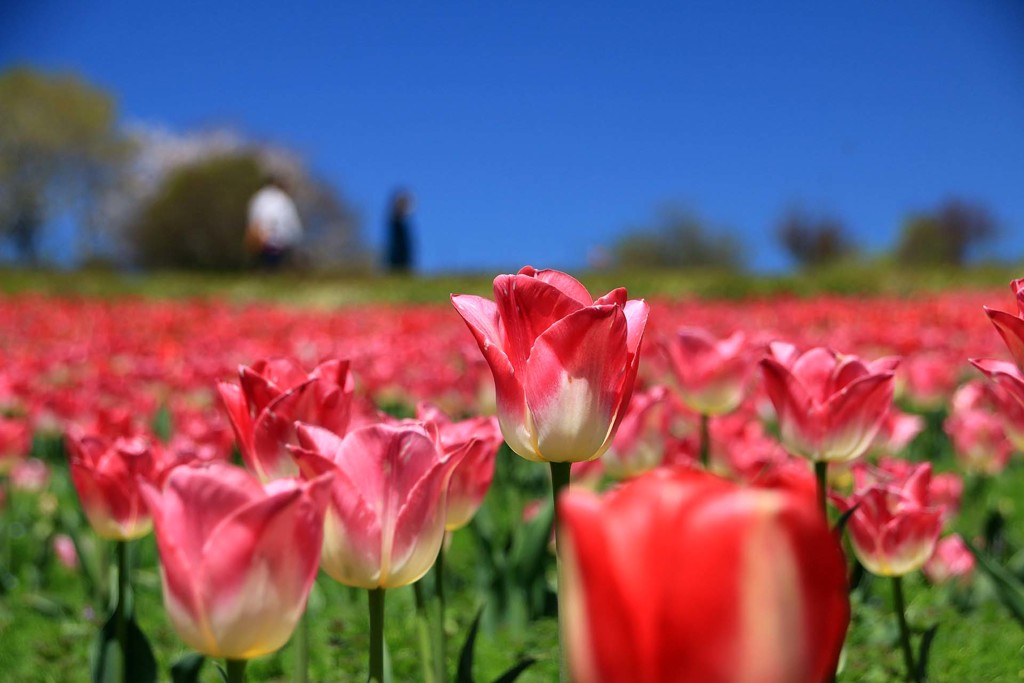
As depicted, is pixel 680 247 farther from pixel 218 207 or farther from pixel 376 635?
pixel 376 635

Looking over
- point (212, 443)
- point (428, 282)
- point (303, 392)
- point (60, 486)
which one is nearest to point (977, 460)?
point (212, 443)

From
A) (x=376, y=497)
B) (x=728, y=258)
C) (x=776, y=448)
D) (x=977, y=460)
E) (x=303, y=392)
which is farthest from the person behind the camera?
(x=728, y=258)

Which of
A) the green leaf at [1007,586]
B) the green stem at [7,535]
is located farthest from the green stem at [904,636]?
the green stem at [7,535]

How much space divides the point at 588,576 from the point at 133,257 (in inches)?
1757

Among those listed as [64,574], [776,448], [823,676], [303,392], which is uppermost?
[303,392]

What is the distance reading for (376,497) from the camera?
2.94ft

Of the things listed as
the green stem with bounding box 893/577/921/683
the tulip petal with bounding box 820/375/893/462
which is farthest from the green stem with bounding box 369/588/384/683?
the green stem with bounding box 893/577/921/683

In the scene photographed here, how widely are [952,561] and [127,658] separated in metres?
2.11

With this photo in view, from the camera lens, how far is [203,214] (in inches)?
1494

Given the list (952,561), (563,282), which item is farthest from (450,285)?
(563,282)

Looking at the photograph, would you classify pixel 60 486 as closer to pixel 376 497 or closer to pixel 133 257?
pixel 376 497

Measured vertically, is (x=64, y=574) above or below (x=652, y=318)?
below

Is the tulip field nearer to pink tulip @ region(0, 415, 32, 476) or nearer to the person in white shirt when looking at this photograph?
pink tulip @ region(0, 415, 32, 476)

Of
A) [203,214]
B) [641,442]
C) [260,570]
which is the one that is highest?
[203,214]
